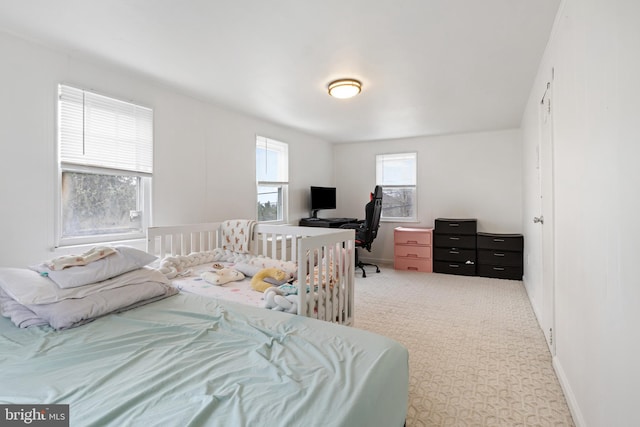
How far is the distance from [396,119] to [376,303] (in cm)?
246

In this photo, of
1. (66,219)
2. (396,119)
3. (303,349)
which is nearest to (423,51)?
(396,119)

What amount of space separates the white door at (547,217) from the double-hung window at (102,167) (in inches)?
130

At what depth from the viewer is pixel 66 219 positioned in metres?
2.33

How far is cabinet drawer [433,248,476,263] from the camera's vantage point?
448 centimetres

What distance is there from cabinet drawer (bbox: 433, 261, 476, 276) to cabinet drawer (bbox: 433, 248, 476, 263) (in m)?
0.06

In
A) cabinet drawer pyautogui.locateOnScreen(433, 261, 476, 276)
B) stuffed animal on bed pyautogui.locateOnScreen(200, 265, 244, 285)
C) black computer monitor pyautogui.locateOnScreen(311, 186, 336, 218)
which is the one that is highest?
black computer monitor pyautogui.locateOnScreen(311, 186, 336, 218)

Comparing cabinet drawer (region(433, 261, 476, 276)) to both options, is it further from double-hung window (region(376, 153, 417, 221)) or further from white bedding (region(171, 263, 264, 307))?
white bedding (region(171, 263, 264, 307))

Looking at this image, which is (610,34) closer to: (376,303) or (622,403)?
(622,403)

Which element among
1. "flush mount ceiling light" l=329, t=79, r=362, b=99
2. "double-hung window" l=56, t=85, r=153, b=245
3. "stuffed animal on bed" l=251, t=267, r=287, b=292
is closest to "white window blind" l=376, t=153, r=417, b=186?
"flush mount ceiling light" l=329, t=79, r=362, b=99

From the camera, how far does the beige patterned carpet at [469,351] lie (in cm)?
157

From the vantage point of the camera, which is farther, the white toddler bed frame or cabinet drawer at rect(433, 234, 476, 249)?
cabinet drawer at rect(433, 234, 476, 249)

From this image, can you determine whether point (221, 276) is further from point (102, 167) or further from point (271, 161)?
point (271, 161)

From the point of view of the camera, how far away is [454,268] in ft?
15.1

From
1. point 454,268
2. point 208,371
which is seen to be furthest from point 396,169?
point 208,371
